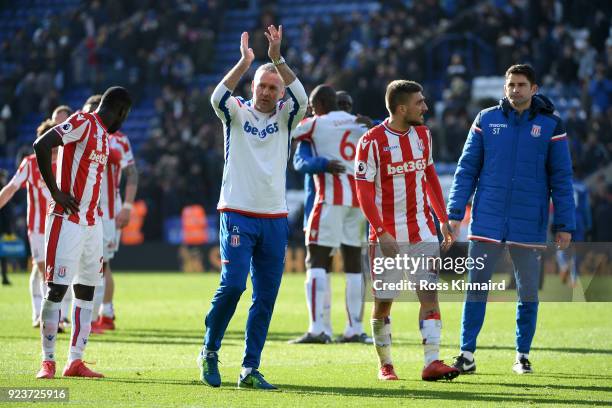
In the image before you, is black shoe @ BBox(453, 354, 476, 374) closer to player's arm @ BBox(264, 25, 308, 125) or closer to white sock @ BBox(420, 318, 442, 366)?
white sock @ BBox(420, 318, 442, 366)

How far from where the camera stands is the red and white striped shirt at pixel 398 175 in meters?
9.09

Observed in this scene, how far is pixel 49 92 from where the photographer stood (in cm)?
3569

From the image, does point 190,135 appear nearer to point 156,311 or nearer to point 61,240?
point 156,311

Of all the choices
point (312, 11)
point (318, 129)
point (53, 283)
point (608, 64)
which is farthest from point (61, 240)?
point (312, 11)

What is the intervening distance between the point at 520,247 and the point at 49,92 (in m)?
27.8


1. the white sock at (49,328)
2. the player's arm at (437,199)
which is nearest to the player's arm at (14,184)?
the white sock at (49,328)

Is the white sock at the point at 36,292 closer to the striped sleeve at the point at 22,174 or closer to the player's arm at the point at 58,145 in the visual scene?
the striped sleeve at the point at 22,174

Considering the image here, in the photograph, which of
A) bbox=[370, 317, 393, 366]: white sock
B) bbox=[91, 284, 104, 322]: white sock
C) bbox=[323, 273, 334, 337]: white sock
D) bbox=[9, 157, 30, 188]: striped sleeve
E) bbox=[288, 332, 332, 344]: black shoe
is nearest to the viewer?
bbox=[370, 317, 393, 366]: white sock

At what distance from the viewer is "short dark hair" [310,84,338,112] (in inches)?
510

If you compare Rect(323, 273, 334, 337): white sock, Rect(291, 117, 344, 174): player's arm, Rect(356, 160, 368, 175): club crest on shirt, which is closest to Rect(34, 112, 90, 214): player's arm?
Rect(356, 160, 368, 175): club crest on shirt

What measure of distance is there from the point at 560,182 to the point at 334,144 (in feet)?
12.0

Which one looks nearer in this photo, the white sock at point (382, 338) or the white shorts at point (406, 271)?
the white shorts at point (406, 271)

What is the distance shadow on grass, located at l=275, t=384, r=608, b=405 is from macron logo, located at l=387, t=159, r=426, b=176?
167 centimetres

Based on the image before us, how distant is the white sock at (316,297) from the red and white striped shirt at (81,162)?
393cm
